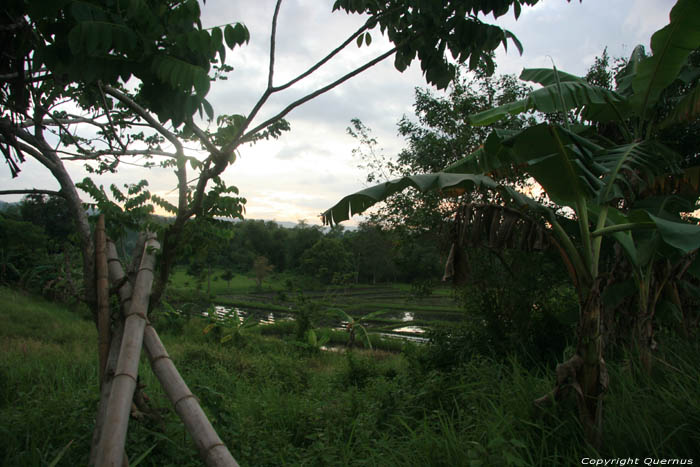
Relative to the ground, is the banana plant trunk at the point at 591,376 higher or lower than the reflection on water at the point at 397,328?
higher

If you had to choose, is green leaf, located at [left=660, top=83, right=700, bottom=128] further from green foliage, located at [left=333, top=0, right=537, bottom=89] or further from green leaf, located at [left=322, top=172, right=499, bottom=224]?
green foliage, located at [left=333, top=0, right=537, bottom=89]

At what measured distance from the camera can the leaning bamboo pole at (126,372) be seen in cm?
139

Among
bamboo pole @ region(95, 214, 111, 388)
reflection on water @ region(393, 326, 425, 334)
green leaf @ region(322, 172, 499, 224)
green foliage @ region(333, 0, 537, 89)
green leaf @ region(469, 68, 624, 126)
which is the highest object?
green leaf @ region(469, 68, 624, 126)

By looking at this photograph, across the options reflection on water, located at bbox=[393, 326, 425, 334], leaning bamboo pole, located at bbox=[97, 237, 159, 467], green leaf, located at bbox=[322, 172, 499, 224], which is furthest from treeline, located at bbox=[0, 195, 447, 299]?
reflection on water, located at bbox=[393, 326, 425, 334]

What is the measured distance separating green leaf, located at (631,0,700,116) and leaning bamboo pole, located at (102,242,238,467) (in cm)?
340

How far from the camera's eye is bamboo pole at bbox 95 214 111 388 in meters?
1.74

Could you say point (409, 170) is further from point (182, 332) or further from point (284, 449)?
point (182, 332)

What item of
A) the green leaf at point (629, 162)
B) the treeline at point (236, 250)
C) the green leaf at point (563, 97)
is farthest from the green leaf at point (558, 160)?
the green leaf at point (563, 97)

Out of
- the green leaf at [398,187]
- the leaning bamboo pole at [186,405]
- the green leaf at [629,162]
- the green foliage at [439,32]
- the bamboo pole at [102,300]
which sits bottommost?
the leaning bamboo pole at [186,405]

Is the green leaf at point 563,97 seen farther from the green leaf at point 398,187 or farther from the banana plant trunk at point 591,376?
the banana plant trunk at point 591,376

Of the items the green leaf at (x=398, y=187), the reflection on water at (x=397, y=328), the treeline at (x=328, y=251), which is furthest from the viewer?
the reflection on water at (x=397, y=328)

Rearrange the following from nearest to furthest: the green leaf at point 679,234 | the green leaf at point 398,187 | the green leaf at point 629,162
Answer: the green leaf at point 679,234 → the green leaf at point 398,187 → the green leaf at point 629,162

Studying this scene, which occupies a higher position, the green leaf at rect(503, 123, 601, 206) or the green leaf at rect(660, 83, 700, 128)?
the green leaf at rect(660, 83, 700, 128)

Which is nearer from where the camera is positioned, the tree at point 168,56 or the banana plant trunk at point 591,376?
the tree at point 168,56
